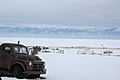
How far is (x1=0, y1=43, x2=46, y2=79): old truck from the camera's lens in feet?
59.4

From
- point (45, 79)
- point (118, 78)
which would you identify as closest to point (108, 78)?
point (118, 78)

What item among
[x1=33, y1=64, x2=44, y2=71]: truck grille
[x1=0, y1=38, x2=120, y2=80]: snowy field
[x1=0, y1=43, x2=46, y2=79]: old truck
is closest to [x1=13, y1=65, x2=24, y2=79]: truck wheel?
[x1=0, y1=43, x2=46, y2=79]: old truck

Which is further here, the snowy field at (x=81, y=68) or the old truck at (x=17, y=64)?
the snowy field at (x=81, y=68)

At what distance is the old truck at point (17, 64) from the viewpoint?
1811cm

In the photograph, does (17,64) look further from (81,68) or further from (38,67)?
(81,68)

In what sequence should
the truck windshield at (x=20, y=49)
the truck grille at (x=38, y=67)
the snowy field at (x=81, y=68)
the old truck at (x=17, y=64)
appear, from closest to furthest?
1. the old truck at (x=17, y=64)
2. the truck grille at (x=38, y=67)
3. the truck windshield at (x=20, y=49)
4. the snowy field at (x=81, y=68)

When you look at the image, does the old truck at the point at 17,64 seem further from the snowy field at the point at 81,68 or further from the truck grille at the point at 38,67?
the snowy field at the point at 81,68

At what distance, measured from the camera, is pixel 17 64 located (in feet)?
59.5

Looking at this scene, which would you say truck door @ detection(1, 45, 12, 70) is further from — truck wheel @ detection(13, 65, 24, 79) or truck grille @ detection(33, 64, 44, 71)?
truck grille @ detection(33, 64, 44, 71)

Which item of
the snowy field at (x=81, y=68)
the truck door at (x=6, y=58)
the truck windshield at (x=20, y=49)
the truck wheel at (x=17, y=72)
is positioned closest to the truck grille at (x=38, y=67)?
the truck wheel at (x=17, y=72)

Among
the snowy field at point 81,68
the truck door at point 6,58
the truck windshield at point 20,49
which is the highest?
the truck windshield at point 20,49

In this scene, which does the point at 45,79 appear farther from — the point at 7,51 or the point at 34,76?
the point at 7,51

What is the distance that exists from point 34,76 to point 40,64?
921 mm

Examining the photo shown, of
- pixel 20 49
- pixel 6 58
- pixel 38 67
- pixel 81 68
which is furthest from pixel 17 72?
pixel 81 68
